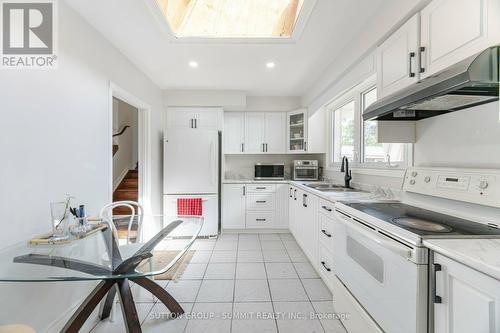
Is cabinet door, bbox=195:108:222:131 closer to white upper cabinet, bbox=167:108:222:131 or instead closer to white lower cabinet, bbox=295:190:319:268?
white upper cabinet, bbox=167:108:222:131

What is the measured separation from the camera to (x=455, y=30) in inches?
45.1

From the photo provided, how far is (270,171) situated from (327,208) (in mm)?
2160

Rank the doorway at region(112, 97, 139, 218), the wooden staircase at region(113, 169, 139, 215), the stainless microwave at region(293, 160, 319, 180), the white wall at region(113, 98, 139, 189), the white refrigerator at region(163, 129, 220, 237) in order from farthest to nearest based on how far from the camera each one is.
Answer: the white wall at region(113, 98, 139, 189) → the doorway at region(112, 97, 139, 218) → the wooden staircase at region(113, 169, 139, 215) → the stainless microwave at region(293, 160, 319, 180) → the white refrigerator at region(163, 129, 220, 237)

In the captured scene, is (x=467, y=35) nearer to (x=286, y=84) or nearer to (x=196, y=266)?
(x=286, y=84)

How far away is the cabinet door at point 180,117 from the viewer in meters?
4.01

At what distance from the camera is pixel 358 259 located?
57.8 inches

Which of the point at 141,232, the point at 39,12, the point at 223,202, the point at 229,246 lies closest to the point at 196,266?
the point at 229,246

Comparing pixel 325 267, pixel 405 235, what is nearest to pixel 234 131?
pixel 325 267

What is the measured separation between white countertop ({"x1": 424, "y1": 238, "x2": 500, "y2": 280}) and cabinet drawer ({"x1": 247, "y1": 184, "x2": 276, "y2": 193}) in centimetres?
298

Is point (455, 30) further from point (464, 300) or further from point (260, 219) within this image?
point (260, 219)

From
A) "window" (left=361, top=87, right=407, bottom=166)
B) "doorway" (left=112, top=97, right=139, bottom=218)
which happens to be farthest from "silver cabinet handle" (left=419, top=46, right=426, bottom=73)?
"doorway" (left=112, top=97, right=139, bottom=218)

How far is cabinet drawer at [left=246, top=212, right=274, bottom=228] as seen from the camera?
3.91m

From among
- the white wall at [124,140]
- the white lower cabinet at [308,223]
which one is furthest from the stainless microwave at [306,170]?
the white wall at [124,140]

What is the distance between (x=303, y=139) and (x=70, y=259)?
11.4 feet
